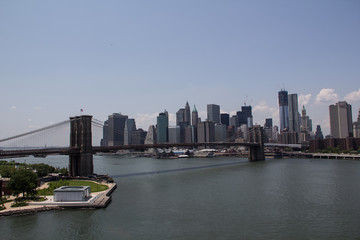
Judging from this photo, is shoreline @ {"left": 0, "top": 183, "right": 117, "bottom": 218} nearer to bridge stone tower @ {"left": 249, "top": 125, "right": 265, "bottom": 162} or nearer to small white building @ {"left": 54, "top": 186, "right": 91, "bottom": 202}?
small white building @ {"left": 54, "top": 186, "right": 91, "bottom": 202}

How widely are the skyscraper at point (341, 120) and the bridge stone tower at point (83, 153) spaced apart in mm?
190304

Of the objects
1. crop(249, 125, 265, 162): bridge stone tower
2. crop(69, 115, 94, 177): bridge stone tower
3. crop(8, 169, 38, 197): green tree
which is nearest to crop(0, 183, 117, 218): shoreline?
crop(8, 169, 38, 197): green tree

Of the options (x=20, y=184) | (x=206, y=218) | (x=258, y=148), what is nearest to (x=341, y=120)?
(x=258, y=148)

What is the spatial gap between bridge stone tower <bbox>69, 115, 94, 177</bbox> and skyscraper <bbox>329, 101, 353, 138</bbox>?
190304mm

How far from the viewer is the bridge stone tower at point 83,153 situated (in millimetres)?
45184

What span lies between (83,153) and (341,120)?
193461 mm

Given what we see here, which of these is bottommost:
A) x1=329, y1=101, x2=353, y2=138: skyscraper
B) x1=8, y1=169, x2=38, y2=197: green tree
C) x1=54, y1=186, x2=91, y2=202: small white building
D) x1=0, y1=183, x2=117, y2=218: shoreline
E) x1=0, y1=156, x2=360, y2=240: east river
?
x1=0, y1=156, x2=360, y2=240: east river

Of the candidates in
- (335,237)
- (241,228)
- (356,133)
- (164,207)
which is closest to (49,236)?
(164,207)

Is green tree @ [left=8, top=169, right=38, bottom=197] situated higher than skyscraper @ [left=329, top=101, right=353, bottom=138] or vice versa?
skyscraper @ [left=329, top=101, right=353, bottom=138]

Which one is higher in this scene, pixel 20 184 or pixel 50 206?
pixel 20 184

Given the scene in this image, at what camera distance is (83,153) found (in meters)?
45.3

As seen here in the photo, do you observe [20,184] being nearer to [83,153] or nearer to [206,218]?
[83,153]

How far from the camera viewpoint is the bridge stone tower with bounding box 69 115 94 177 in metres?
45.2

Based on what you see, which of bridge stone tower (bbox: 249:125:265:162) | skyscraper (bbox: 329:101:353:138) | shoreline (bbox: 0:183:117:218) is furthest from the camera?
skyscraper (bbox: 329:101:353:138)
